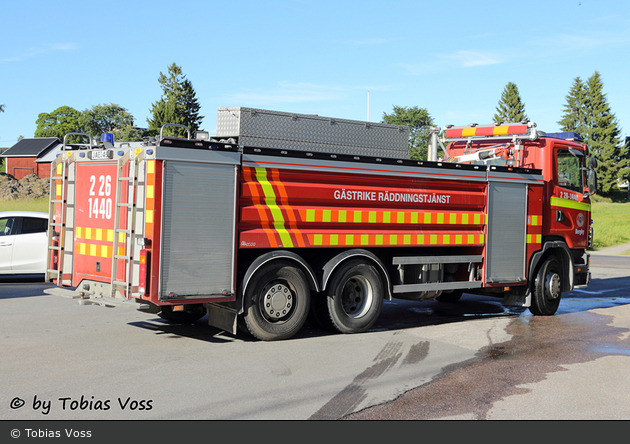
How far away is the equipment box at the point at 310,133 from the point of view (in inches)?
310

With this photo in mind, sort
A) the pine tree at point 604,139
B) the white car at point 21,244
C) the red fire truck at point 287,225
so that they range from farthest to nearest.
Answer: the pine tree at point 604,139 < the white car at point 21,244 < the red fire truck at point 287,225

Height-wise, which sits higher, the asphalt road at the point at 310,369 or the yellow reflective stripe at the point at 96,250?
the yellow reflective stripe at the point at 96,250

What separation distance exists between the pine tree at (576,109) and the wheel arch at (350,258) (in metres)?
82.6

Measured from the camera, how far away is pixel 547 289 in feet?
35.9

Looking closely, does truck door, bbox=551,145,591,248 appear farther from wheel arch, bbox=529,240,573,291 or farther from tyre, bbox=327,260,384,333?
tyre, bbox=327,260,384,333

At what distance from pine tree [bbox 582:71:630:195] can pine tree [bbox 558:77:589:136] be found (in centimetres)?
59

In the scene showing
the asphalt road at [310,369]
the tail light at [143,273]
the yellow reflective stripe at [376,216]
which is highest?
the yellow reflective stripe at [376,216]

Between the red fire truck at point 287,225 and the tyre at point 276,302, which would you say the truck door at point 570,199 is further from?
the tyre at point 276,302

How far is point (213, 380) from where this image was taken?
19.9ft

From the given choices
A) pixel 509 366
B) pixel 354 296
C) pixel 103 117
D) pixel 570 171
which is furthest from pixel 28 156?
pixel 509 366

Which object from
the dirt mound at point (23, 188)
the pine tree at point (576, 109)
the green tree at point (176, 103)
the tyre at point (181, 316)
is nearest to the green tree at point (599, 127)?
the pine tree at point (576, 109)

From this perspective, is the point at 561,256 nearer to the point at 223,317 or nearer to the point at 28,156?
→ the point at 223,317

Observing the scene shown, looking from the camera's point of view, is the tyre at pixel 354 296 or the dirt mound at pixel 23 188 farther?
the dirt mound at pixel 23 188

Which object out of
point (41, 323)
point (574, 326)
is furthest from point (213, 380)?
point (574, 326)
